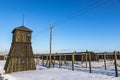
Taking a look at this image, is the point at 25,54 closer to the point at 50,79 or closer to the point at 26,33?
the point at 26,33

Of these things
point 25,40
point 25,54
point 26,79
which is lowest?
point 26,79

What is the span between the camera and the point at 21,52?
66.8 feet

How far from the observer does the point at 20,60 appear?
66.1ft

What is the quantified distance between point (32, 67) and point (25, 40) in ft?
13.9

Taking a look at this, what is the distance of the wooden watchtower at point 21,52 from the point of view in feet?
64.5

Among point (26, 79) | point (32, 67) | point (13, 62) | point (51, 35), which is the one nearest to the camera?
point (26, 79)

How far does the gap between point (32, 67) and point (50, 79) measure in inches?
373

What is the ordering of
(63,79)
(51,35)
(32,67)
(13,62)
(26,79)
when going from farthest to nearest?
1. (51,35)
2. (32,67)
3. (13,62)
4. (26,79)
5. (63,79)

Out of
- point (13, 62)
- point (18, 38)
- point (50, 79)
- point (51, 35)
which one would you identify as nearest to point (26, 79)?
point (50, 79)

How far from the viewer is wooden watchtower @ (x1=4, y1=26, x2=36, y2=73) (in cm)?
1966

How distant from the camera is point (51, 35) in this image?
2438cm

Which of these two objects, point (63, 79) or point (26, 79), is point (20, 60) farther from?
point (63, 79)

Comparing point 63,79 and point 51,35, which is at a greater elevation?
point 51,35

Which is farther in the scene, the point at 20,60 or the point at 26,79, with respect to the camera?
the point at 20,60
